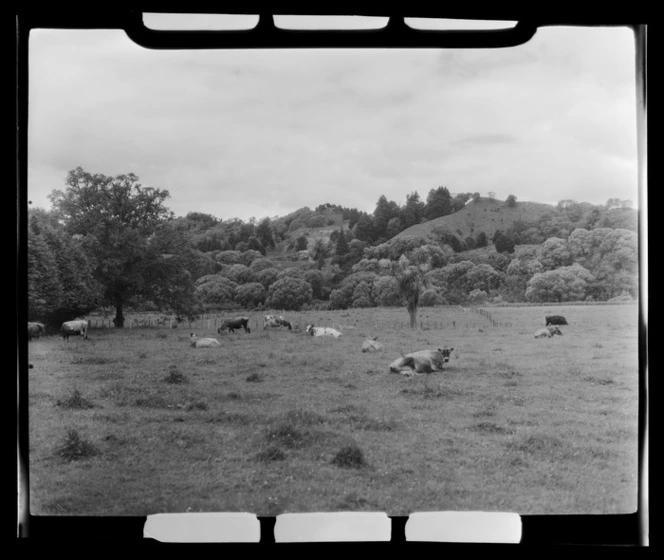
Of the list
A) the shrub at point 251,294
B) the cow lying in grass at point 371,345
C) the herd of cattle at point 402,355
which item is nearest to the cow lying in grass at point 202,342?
the herd of cattle at point 402,355

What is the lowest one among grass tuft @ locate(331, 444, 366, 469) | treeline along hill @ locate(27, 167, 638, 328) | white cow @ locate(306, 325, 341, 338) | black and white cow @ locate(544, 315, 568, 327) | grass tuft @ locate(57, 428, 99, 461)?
grass tuft @ locate(331, 444, 366, 469)

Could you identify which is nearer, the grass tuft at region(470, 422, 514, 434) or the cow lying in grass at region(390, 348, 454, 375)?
the grass tuft at region(470, 422, 514, 434)

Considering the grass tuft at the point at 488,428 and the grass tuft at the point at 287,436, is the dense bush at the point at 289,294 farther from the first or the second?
the grass tuft at the point at 488,428

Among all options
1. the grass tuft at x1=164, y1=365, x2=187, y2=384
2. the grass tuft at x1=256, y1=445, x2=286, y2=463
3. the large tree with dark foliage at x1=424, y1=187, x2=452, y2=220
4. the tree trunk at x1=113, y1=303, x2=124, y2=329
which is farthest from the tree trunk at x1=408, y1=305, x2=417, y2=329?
the tree trunk at x1=113, y1=303, x2=124, y2=329

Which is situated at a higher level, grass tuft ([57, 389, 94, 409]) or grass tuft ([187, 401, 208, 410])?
grass tuft ([57, 389, 94, 409])

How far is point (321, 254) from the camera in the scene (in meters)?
4.43

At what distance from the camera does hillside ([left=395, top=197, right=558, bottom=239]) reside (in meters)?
4.16

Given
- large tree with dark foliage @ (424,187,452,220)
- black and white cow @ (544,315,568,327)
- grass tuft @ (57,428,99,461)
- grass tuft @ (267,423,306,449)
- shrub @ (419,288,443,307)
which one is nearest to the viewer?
grass tuft @ (57,428,99,461)

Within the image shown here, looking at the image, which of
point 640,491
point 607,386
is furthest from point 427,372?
point 640,491

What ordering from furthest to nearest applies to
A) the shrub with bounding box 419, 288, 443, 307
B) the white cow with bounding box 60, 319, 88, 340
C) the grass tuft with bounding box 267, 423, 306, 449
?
the shrub with bounding box 419, 288, 443, 307 → the grass tuft with bounding box 267, 423, 306, 449 → the white cow with bounding box 60, 319, 88, 340

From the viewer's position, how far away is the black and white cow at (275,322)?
4.48 m

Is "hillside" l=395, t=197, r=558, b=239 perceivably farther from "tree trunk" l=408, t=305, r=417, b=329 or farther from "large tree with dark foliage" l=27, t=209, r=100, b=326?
"large tree with dark foliage" l=27, t=209, r=100, b=326

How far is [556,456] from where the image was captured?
4.04 meters

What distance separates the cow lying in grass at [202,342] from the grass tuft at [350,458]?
1310 millimetres
